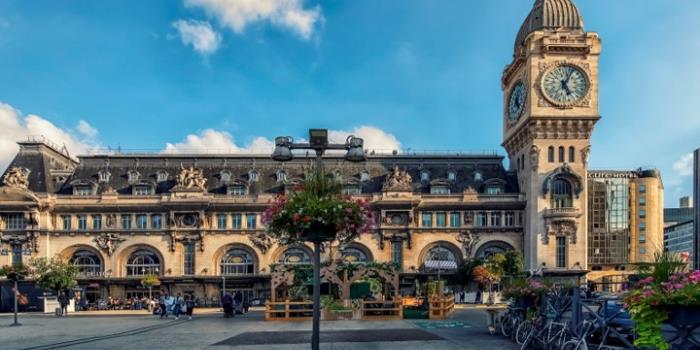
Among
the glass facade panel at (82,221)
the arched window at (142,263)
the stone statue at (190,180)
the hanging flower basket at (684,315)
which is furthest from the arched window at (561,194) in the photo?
the glass facade panel at (82,221)

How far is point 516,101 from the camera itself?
59062 mm

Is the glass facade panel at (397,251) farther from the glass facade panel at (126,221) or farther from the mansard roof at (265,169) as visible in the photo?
the glass facade panel at (126,221)

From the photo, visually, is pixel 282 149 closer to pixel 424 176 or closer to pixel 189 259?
pixel 189 259

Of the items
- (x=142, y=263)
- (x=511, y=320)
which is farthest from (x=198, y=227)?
(x=511, y=320)

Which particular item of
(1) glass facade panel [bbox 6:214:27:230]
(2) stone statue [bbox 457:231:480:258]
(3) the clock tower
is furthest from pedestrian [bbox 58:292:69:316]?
(3) the clock tower

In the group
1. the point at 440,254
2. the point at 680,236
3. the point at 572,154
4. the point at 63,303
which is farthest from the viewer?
the point at 680,236

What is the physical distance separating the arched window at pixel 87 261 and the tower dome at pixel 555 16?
2165 inches

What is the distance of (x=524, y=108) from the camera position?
5581 cm

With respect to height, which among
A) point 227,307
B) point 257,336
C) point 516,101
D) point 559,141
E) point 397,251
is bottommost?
point 227,307

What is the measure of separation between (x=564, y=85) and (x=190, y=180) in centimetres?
4320

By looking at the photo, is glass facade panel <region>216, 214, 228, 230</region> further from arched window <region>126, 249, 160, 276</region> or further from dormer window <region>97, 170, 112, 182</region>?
dormer window <region>97, 170, 112, 182</region>

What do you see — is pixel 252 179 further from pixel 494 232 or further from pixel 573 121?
pixel 573 121

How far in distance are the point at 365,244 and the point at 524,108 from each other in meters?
23.8

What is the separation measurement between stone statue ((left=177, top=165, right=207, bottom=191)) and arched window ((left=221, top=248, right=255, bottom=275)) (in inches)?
319
